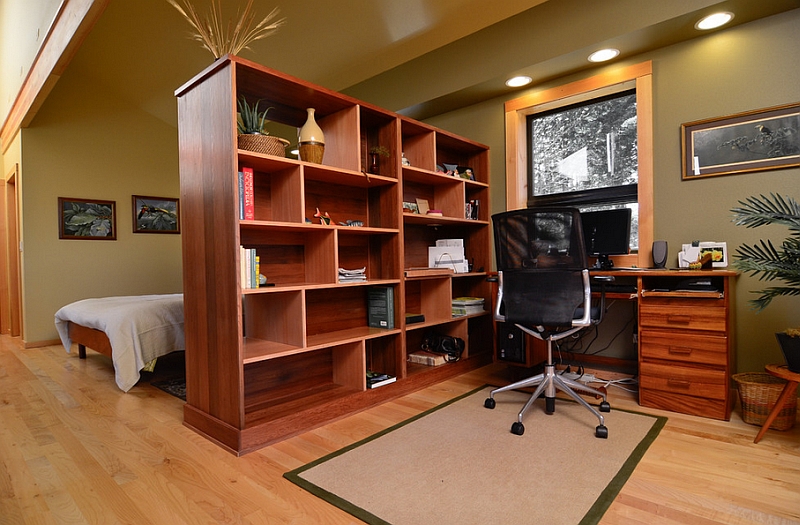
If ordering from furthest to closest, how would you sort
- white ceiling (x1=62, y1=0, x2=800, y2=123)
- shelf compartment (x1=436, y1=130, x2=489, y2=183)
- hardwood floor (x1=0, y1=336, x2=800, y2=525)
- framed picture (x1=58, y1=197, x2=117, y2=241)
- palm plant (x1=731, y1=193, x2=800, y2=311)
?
1. framed picture (x1=58, y1=197, x2=117, y2=241)
2. shelf compartment (x1=436, y1=130, x2=489, y2=183)
3. white ceiling (x1=62, y1=0, x2=800, y2=123)
4. palm plant (x1=731, y1=193, x2=800, y2=311)
5. hardwood floor (x1=0, y1=336, x2=800, y2=525)

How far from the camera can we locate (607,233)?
3.27 m

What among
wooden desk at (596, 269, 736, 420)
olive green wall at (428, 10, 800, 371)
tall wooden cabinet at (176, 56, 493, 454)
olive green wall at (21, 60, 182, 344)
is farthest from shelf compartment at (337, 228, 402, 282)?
olive green wall at (21, 60, 182, 344)

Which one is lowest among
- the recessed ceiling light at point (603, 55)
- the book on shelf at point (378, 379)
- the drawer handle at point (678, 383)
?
the book on shelf at point (378, 379)

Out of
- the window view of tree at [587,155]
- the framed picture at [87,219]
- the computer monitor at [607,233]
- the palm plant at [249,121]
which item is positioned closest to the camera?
the palm plant at [249,121]

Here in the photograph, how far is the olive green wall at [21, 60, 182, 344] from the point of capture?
5.20m

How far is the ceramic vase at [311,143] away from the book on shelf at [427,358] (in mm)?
1712

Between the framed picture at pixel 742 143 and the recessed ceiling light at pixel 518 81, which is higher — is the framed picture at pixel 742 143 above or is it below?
below

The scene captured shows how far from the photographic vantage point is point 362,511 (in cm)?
163

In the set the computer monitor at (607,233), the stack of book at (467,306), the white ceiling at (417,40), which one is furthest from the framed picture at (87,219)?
the computer monitor at (607,233)

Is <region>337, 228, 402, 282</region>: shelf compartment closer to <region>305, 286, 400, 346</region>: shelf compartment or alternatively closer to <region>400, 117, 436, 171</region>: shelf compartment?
<region>305, 286, 400, 346</region>: shelf compartment

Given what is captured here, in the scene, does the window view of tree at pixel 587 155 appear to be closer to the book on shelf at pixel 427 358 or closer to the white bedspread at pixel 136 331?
the book on shelf at pixel 427 358

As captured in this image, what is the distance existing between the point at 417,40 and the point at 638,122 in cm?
201

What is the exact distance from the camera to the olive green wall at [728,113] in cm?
→ 275

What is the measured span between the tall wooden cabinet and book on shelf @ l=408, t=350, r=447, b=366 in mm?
78
